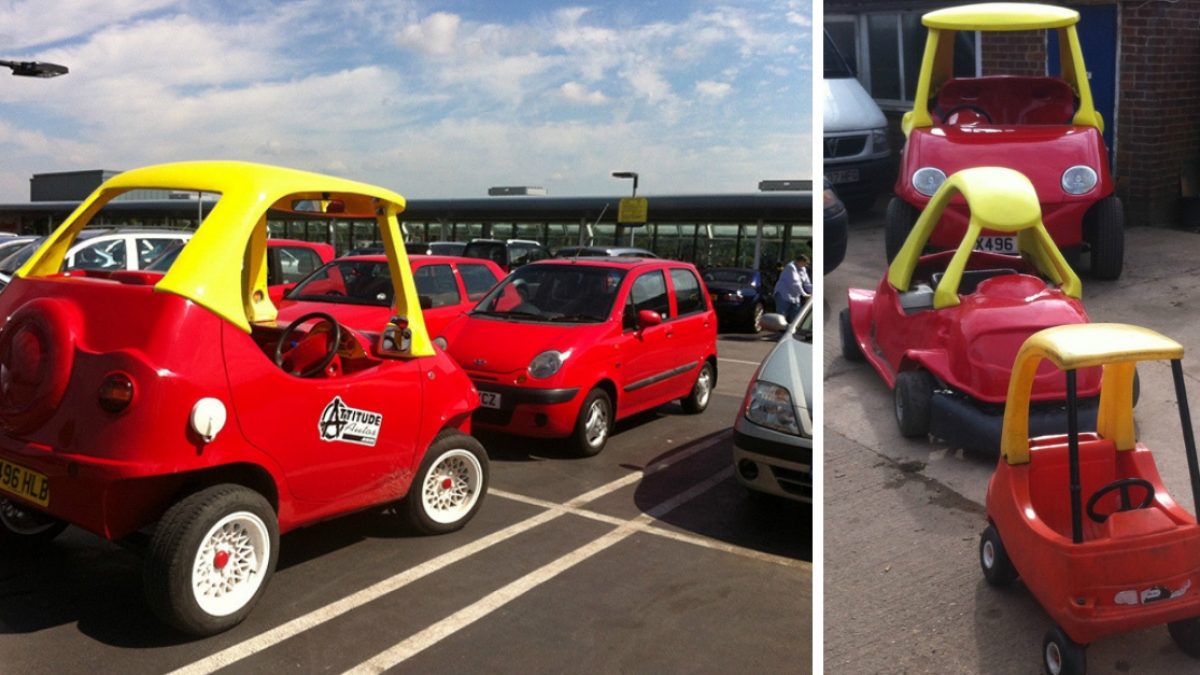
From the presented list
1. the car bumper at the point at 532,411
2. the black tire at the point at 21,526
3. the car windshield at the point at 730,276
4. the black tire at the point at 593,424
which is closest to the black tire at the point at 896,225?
the black tire at the point at 21,526

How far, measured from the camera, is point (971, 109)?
1896 mm

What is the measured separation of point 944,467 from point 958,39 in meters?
0.81

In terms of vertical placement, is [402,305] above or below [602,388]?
above

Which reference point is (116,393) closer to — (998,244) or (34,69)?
(998,244)

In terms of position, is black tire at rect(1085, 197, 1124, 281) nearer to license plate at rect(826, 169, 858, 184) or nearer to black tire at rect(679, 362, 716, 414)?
license plate at rect(826, 169, 858, 184)

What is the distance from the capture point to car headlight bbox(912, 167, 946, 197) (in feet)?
5.95

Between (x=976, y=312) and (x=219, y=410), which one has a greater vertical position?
(x=976, y=312)

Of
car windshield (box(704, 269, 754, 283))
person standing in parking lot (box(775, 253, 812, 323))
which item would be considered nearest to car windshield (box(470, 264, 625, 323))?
person standing in parking lot (box(775, 253, 812, 323))

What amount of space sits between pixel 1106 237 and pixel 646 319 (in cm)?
355

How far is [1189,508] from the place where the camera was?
163 centimetres

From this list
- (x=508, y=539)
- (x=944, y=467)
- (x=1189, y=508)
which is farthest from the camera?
(x=508, y=539)

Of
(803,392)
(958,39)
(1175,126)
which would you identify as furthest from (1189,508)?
(803,392)

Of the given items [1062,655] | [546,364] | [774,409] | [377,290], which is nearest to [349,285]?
[377,290]

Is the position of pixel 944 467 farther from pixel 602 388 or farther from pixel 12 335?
pixel 602 388
